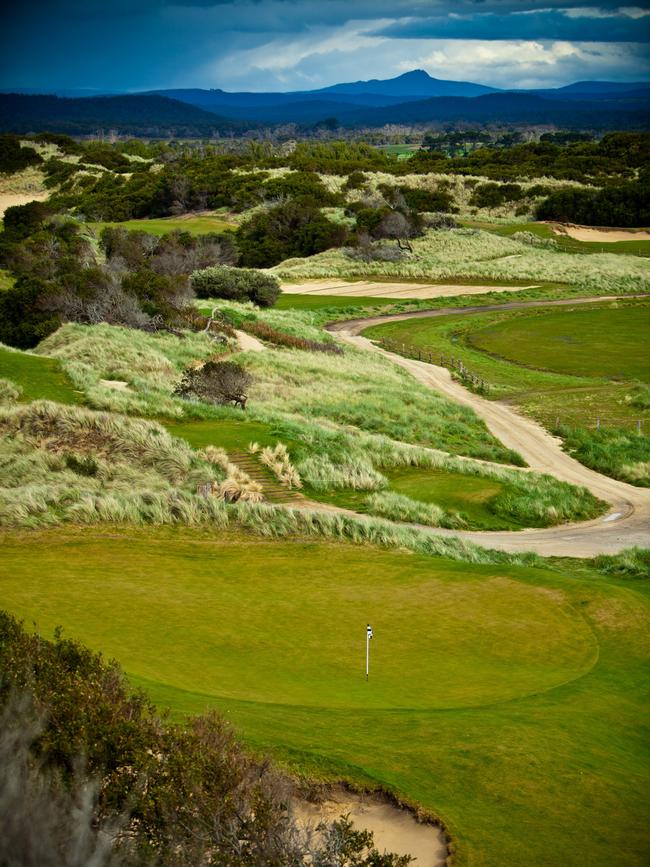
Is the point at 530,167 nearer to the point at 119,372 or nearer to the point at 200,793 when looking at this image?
the point at 119,372

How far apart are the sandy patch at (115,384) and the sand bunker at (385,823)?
2585cm

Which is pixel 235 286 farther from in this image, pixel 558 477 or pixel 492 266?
pixel 558 477

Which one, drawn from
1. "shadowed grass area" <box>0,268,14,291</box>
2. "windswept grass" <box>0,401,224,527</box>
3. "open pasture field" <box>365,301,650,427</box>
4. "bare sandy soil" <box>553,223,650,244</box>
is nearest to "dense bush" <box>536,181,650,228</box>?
"bare sandy soil" <box>553,223,650,244</box>

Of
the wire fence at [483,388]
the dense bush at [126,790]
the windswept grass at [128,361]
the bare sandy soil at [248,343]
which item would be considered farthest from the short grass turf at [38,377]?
the dense bush at [126,790]

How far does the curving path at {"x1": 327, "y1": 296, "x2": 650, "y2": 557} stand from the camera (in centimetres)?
2648

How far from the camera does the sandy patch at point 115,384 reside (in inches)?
1398

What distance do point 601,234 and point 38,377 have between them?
9201 centimetres

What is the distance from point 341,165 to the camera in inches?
5364

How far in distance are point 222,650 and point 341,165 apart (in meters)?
129

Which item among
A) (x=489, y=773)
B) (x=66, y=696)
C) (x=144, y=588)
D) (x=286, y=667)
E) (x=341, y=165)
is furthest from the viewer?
(x=341, y=165)

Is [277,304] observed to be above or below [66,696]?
below

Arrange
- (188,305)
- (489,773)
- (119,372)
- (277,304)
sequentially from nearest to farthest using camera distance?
1. (489,773)
2. (119,372)
3. (188,305)
4. (277,304)

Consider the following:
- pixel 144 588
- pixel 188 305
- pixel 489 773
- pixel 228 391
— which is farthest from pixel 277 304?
pixel 489 773

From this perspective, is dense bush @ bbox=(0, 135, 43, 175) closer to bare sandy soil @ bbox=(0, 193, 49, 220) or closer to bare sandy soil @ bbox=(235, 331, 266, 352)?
bare sandy soil @ bbox=(0, 193, 49, 220)
